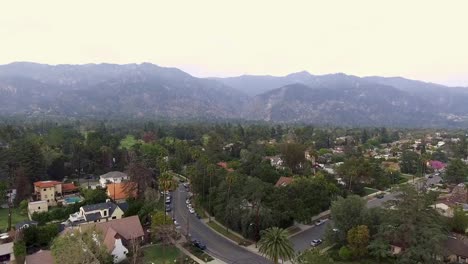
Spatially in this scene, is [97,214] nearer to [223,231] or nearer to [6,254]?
[6,254]

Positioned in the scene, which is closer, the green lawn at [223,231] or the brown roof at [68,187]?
the green lawn at [223,231]

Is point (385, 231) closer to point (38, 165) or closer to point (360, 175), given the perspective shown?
point (360, 175)

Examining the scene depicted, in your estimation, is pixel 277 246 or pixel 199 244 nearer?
pixel 277 246

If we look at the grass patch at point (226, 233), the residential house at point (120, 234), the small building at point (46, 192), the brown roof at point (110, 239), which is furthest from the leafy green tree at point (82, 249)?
the small building at point (46, 192)

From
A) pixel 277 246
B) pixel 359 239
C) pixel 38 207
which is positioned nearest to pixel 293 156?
pixel 359 239

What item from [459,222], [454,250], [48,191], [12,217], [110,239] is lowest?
[12,217]

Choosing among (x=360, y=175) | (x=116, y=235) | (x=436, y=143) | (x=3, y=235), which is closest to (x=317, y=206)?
(x=360, y=175)

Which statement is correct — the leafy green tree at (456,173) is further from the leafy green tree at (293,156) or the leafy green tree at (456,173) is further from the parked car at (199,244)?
the parked car at (199,244)
